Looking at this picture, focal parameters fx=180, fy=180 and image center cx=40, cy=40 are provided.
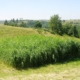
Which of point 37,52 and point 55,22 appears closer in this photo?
point 37,52

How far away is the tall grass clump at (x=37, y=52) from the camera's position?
418 inches

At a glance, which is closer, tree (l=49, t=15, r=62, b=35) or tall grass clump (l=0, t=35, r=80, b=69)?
tall grass clump (l=0, t=35, r=80, b=69)

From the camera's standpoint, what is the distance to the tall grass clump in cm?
1062

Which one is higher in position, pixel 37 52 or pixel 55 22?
pixel 55 22

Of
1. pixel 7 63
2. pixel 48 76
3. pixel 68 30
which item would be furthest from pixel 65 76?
pixel 68 30

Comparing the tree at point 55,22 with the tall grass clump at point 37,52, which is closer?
the tall grass clump at point 37,52

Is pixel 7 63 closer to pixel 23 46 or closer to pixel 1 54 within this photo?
pixel 1 54

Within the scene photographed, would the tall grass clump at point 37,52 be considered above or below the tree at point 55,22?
below

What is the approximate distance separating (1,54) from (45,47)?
115 inches

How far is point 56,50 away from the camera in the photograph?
12336mm

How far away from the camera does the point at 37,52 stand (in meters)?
11.3

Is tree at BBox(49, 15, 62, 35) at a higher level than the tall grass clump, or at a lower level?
higher

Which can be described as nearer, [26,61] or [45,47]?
[26,61]

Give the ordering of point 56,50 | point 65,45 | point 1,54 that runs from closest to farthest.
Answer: point 1,54, point 56,50, point 65,45
